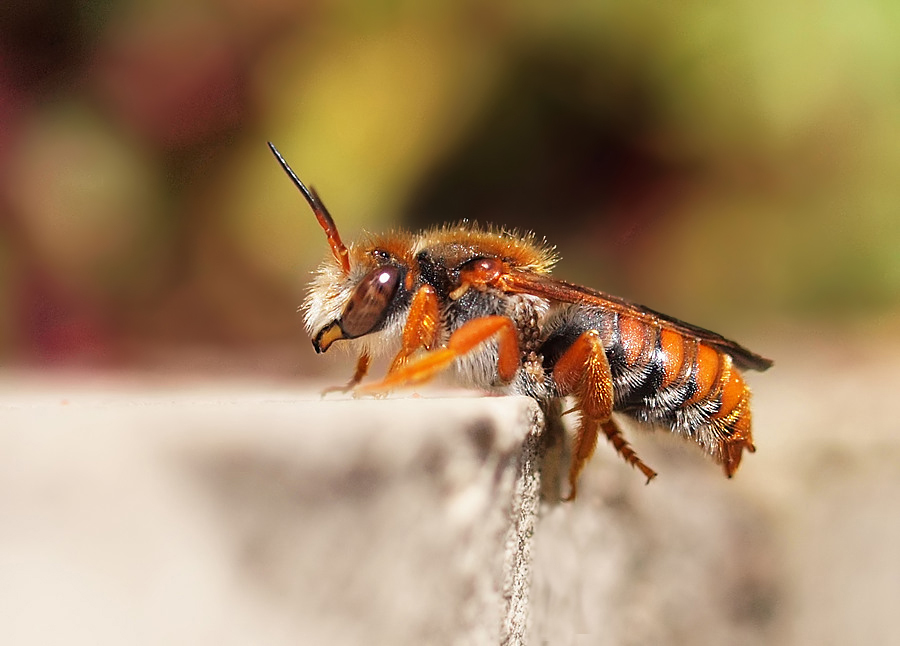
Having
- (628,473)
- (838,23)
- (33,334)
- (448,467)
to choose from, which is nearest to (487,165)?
(838,23)

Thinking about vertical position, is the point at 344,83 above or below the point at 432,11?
below

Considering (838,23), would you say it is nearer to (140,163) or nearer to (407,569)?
(140,163)

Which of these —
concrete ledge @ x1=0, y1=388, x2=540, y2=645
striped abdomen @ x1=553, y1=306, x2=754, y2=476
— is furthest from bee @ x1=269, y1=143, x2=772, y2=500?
concrete ledge @ x1=0, y1=388, x2=540, y2=645

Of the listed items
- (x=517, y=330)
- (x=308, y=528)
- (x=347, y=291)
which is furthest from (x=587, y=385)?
(x=308, y=528)

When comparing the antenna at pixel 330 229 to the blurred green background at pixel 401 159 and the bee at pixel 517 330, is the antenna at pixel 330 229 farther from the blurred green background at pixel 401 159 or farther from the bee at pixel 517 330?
the blurred green background at pixel 401 159

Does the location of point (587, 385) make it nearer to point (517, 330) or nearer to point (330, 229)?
point (517, 330)

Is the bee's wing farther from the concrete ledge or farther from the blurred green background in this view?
the blurred green background
